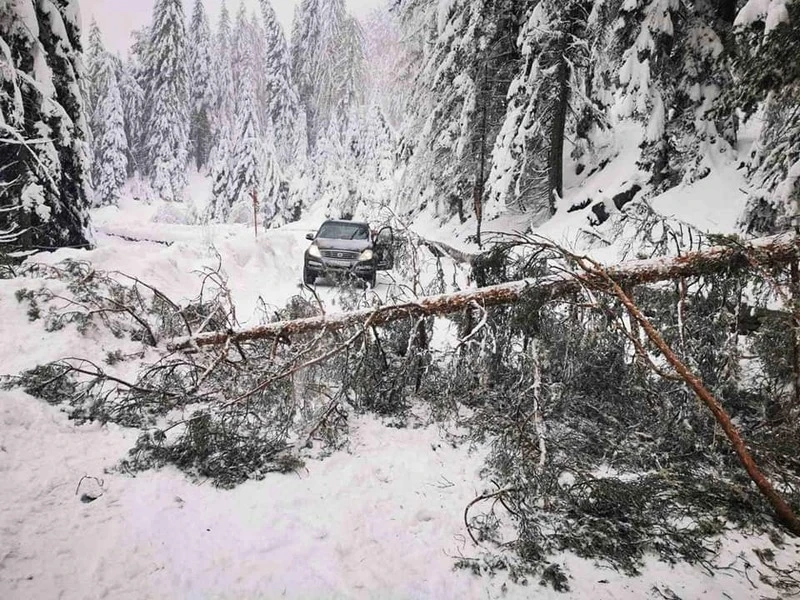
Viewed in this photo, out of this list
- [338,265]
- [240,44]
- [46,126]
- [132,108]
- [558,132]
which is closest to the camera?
[46,126]

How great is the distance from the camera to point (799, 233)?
141 inches

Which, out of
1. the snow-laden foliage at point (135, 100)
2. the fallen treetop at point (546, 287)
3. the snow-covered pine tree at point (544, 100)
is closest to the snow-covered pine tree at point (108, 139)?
the snow-laden foliage at point (135, 100)

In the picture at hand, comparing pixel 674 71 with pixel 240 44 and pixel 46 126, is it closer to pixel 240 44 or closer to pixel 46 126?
pixel 46 126

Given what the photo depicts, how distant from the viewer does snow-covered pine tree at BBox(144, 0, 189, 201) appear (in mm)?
37625

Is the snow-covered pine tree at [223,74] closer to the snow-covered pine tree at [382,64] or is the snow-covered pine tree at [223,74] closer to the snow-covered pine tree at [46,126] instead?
the snow-covered pine tree at [382,64]

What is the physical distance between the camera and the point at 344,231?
1184 cm

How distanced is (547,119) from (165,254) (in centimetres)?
1172

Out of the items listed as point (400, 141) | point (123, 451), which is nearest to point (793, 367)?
point (123, 451)

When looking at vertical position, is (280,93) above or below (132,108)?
above

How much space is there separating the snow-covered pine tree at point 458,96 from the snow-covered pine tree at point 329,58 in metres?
18.8

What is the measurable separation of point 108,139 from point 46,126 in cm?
3056

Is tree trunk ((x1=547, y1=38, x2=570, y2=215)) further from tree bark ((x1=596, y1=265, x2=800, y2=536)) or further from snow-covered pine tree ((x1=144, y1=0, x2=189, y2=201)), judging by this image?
snow-covered pine tree ((x1=144, y1=0, x2=189, y2=201))

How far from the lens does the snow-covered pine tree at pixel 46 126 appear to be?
9016 mm

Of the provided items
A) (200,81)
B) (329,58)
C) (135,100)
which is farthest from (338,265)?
(200,81)
